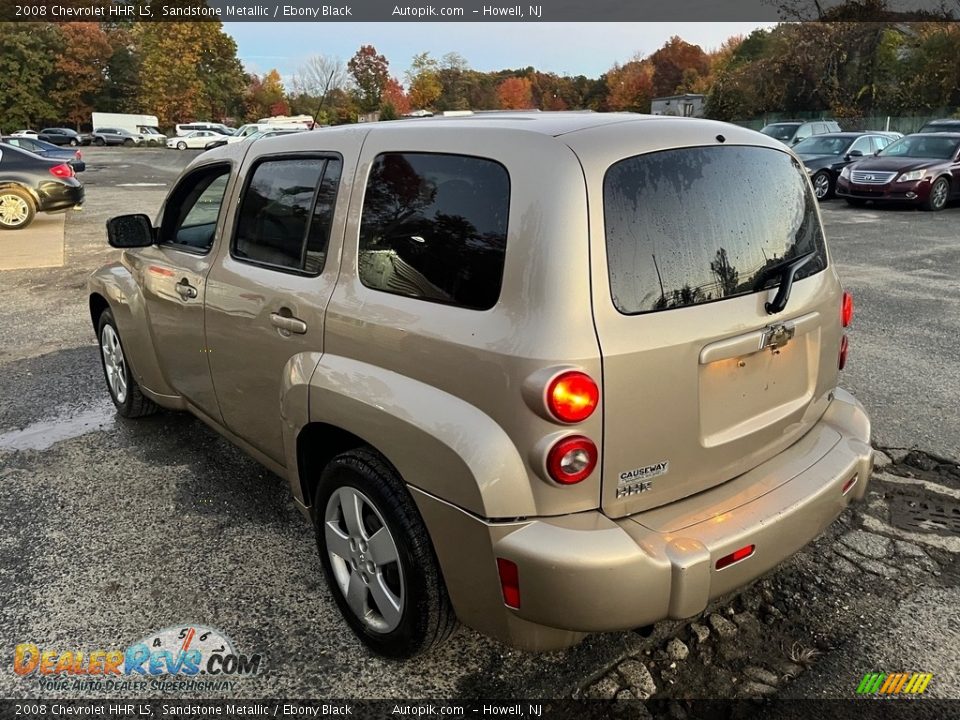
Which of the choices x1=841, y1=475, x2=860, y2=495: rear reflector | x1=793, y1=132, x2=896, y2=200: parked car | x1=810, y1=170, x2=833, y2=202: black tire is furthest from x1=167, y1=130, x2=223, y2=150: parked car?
x1=841, y1=475, x2=860, y2=495: rear reflector

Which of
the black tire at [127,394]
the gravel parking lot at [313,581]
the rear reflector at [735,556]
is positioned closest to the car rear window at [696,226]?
the rear reflector at [735,556]

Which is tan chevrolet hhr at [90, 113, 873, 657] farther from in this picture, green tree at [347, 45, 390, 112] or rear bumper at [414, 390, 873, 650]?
green tree at [347, 45, 390, 112]

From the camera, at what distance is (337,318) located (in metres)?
2.50

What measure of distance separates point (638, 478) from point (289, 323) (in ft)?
4.61

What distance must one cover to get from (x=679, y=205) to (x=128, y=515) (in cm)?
294

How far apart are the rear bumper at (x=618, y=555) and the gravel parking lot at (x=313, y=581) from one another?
49 centimetres

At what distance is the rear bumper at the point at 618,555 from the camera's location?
1.96 m

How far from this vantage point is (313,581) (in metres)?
3.03

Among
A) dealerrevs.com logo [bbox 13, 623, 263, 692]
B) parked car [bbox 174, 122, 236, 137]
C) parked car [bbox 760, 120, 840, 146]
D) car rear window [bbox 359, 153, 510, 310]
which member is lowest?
dealerrevs.com logo [bbox 13, 623, 263, 692]

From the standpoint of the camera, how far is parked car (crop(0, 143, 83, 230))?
13.5 meters

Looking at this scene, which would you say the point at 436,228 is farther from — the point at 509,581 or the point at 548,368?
the point at 509,581

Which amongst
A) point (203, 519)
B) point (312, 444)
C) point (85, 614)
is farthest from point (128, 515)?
point (312, 444)

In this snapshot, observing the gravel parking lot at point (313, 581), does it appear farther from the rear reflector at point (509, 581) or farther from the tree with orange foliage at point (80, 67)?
the tree with orange foliage at point (80, 67)

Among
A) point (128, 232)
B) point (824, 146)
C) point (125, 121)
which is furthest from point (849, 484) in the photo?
point (125, 121)
